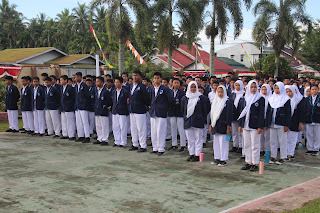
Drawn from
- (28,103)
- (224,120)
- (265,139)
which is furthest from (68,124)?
(265,139)

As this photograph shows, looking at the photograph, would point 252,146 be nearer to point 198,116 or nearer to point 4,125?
point 198,116

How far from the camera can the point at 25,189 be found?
20.0 feet

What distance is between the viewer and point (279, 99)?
323 inches

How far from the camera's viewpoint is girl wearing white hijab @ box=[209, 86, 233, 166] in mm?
7871

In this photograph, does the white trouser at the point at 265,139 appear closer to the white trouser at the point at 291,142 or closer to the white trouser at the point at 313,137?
the white trouser at the point at 291,142

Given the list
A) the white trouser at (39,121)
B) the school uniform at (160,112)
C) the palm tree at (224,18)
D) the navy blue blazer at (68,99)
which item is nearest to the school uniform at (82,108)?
the navy blue blazer at (68,99)

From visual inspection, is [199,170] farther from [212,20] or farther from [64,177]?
[212,20]

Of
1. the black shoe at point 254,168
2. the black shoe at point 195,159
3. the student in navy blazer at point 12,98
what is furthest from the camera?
the student in navy blazer at point 12,98

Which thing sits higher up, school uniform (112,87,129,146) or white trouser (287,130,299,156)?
school uniform (112,87,129,146)

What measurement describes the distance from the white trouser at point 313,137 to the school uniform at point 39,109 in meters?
8.20

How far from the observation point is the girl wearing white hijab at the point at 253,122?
7566mm

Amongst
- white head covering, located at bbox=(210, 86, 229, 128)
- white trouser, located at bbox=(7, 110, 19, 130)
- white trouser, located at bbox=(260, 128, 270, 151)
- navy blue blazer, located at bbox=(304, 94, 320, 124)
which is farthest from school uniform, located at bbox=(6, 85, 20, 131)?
navy blue blazer, located at bbox=(304, 94, 320, 124)

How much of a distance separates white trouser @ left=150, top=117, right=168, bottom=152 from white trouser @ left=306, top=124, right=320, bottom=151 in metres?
3.76

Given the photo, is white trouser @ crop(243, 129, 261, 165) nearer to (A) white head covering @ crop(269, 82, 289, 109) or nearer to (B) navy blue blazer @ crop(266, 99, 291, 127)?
(B) navy blue blazer @ crop(266, 99, 291, 127)
